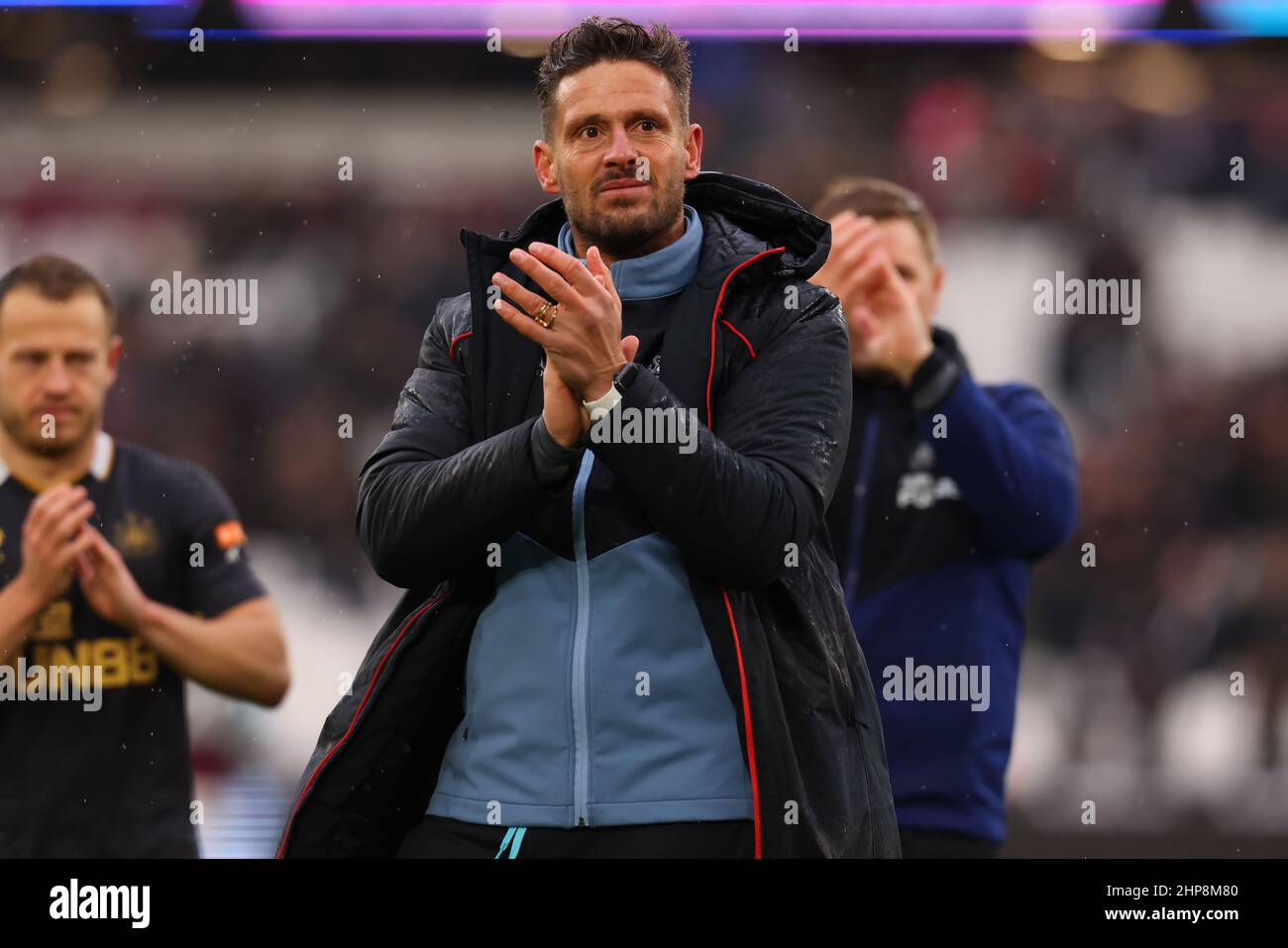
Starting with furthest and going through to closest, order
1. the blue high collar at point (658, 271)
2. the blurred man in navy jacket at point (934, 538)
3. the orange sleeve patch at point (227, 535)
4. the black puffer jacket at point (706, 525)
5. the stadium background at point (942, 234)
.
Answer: the stadium background at point (942, 234) → the orange sleeve patch at point (227, 535) → the blurred man in navy jacket at point (934, 538) → the blue high collar at point (658, 271) → the black puffer jacket at point (706, 525)

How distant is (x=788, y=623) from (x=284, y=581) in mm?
3512

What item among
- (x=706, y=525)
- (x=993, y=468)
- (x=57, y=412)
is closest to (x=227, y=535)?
(x=57, y=412)

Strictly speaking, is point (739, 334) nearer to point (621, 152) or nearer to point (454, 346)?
point (621, 152)

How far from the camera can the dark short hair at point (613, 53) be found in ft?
7.67

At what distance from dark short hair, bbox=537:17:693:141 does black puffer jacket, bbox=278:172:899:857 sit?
0.21m

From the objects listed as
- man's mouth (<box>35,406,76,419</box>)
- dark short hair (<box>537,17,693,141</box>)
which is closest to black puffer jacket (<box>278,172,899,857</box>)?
dark short hair (<box>537,17,693,141</box>)

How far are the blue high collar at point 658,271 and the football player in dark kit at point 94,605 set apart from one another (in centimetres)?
182

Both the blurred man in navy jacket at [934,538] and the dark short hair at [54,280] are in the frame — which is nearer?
the blurred man in navy jacket at [934,538]

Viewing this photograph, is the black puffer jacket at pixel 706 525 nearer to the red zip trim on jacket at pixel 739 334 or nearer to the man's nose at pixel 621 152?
the red zip trim on jacket at pixel 739 334

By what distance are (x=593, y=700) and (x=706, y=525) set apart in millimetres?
273

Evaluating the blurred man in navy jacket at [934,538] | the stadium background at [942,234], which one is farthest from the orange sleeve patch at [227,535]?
the blurred man in navy jacket at [934,538]

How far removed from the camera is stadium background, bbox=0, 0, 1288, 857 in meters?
5.41

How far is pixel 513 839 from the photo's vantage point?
6.75 feet
